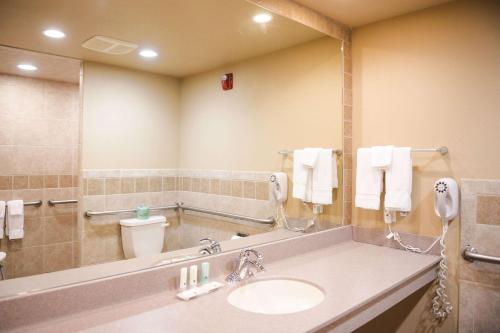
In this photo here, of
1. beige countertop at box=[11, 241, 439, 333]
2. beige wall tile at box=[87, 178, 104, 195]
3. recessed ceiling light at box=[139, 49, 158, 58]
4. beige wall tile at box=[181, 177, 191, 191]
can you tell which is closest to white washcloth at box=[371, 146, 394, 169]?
beige countertop at box=[11, 241, 439, 333]

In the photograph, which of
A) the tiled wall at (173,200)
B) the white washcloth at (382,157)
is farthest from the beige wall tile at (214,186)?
the white washcloth at (382,157)

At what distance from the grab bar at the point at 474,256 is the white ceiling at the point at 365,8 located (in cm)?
134

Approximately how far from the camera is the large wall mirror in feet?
3.74

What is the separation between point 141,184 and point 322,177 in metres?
1.21

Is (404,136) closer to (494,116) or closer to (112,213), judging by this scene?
(494,116)

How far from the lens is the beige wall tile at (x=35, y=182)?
1.13m

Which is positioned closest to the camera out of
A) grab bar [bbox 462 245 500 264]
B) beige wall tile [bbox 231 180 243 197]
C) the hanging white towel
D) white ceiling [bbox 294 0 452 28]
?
grab bar [bbox 462 245 500 264]

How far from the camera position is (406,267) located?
1748mm

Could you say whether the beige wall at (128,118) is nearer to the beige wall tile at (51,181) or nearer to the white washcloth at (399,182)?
the beige wall tile at (51,181)

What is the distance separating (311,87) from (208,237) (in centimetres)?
118

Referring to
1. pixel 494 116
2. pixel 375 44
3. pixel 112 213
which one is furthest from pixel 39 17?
pixel 494 116

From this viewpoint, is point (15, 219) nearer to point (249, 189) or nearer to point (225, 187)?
point (225, 187)

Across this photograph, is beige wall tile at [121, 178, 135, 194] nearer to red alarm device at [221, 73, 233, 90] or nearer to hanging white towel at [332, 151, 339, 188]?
red alarm device at [221, 73, 233, 90]

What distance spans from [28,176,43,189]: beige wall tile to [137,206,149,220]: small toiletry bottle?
379mm
